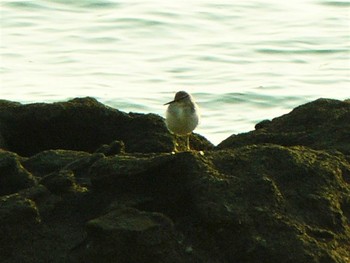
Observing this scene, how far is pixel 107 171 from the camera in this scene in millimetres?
6930

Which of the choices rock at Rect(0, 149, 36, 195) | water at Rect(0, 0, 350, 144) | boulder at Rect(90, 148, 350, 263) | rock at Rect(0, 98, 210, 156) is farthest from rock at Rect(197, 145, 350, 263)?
water at Rect(0, 0, 350, 144)

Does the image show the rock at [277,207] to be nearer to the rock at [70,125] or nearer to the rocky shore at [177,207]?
the rocky shore at [177,207]

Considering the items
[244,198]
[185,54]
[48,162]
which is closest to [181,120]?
[48,162]

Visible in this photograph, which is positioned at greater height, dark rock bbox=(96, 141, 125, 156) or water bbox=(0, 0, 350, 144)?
dark rock bbox=(96, 141, 125, 156)

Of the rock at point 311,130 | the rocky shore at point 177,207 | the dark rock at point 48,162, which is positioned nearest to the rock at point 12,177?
the rocky shore at point 177,207

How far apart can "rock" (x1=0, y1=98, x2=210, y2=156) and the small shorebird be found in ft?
0.32

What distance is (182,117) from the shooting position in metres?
8.84

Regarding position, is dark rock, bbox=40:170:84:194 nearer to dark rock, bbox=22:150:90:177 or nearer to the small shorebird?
dark rock, bbox=22:150:90:177

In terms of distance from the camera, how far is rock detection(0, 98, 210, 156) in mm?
8812

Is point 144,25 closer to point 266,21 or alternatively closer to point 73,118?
point 266,21

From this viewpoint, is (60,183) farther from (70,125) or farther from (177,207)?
(70,125)

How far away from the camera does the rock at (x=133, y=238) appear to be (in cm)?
645

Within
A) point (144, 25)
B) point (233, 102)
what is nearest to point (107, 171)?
point (233, 102)

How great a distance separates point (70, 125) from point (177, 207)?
2236 mm
